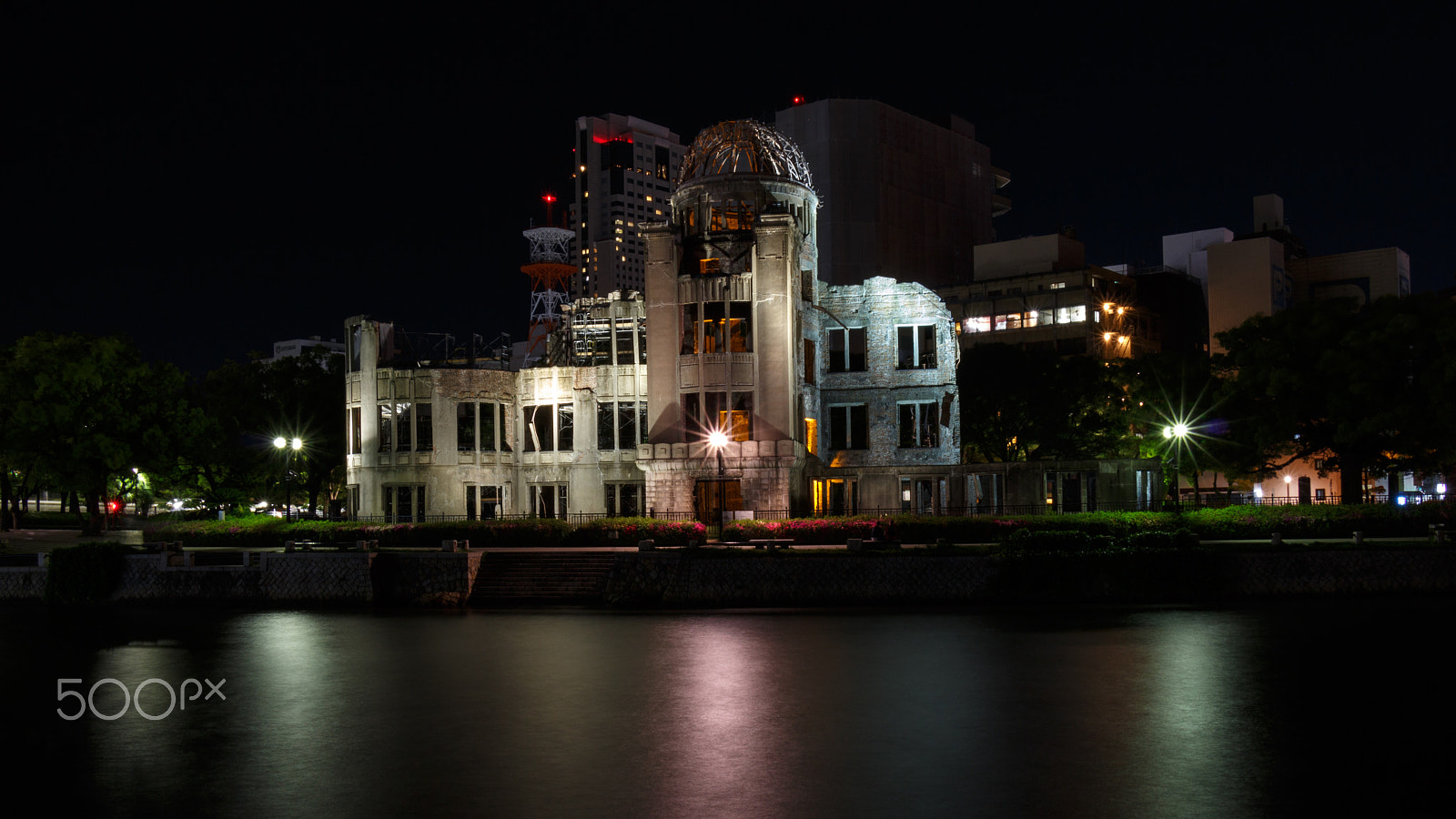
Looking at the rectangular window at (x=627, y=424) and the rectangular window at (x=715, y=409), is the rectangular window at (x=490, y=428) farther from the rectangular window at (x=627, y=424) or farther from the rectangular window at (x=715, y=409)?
the rectangular window at (x=715, y=409)

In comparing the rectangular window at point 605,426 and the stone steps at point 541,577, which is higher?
the rectangular window at point 605,426

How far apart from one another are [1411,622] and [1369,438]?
27.0 m

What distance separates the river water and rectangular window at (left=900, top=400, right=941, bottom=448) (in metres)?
31.2

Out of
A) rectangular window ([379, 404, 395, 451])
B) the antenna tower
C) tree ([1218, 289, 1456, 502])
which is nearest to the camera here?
tree ([1218, 289, 1456, 502])

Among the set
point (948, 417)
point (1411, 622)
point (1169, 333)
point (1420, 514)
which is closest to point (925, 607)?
point (1411, 622)

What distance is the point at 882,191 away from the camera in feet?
447

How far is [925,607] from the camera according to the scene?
33469 millimetres

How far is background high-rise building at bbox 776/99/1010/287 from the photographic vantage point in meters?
135

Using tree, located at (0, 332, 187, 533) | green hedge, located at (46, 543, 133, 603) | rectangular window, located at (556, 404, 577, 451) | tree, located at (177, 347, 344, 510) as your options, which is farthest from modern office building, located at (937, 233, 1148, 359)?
green hedge, located at (46, 543, 133, 603)

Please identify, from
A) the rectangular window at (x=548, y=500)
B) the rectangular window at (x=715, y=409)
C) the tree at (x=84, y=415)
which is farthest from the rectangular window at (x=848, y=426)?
the tree at (x=84, y=415)

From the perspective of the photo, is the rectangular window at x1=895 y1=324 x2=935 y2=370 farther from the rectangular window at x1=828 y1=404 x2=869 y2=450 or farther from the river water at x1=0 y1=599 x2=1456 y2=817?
the river water at x1=0 y1=599 x2=1456 y2=817

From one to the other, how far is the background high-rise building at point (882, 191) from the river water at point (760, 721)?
107m

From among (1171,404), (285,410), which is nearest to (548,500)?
(285,410)

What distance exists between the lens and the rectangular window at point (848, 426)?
2404 inches
